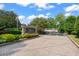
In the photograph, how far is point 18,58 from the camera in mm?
7332

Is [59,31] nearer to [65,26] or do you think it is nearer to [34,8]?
[65,26]

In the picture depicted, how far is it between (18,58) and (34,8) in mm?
5216

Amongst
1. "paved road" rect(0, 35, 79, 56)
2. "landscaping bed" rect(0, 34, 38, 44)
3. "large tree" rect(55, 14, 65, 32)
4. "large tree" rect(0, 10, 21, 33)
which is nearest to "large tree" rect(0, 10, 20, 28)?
"large tree" rect(0, 10, 21, 33)

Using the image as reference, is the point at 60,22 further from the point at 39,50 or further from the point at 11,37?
the point at 11,37

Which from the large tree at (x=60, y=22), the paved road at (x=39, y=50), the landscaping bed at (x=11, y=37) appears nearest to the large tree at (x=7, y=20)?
the landscaping bed at (x=11, y=37)

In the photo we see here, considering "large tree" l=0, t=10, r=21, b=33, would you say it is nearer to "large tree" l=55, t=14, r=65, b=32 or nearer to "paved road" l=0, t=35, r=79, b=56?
"paved road" l=0, t=35, r=79, b=56

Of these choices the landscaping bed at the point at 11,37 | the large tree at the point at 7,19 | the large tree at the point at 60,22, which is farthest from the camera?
the large tree at the point at 7,19

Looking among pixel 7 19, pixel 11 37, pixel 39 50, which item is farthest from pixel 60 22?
pixel 11 37

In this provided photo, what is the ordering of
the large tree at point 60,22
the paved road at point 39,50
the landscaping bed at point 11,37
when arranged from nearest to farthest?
the paved road at point 39,50, the large tree at point 60,22, the landscaping bed at point 11,37

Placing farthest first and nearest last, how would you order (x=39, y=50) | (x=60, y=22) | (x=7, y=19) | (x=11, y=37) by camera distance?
(x=11, y=37) < (x=7, y=19) < (x=60, y=22) < (x=39, y=50)

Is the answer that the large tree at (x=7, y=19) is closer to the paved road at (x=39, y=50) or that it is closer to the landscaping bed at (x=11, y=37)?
the landscaping bed at (x=11, y=37)

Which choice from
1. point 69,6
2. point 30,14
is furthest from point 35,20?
point 69,6

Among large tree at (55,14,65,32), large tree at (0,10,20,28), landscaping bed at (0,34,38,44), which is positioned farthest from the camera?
large tree at (0,10,20,28)

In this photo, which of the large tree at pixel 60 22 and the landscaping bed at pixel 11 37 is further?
the landscaping bed at pixel 11 37
